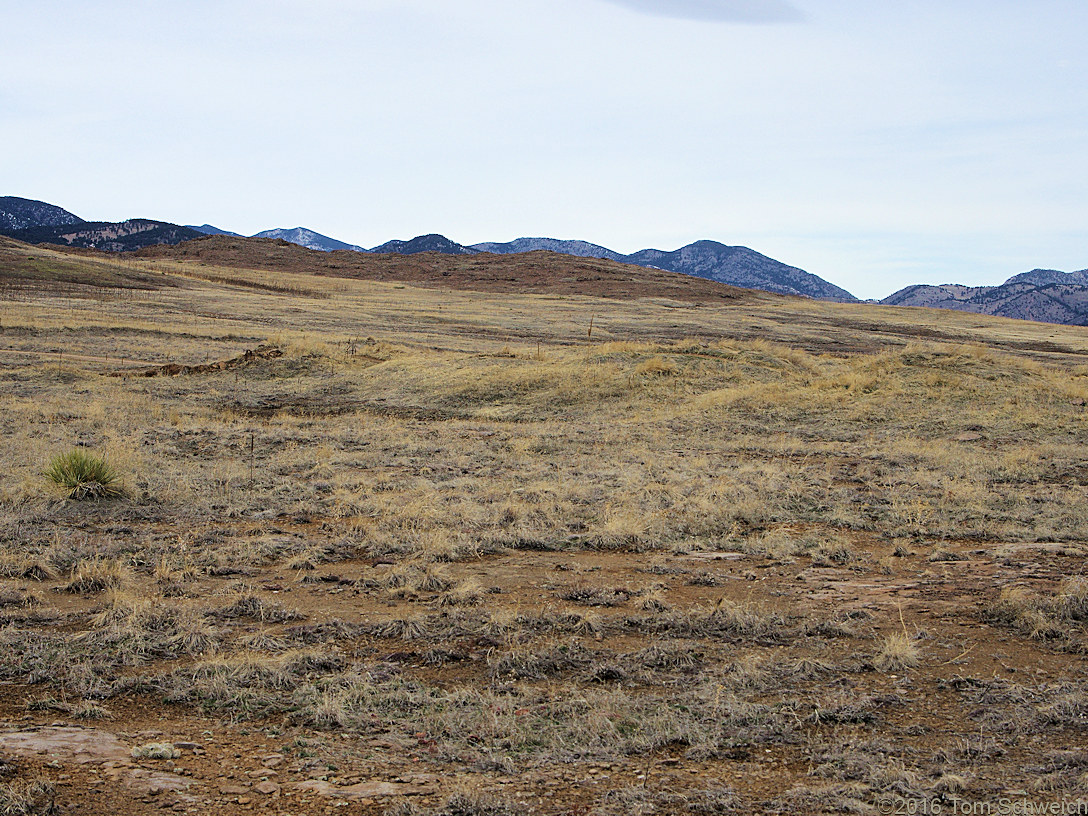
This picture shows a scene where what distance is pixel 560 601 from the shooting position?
23.6 feet

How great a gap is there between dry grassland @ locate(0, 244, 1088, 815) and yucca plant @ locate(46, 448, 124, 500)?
34 centimetres

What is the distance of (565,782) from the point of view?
13.3 feet

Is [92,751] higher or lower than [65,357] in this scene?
lower

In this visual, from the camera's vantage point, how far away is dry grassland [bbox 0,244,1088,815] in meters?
4.20

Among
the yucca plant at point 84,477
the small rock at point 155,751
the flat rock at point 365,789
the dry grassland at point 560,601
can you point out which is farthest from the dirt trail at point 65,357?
the flat rock at point 365,789

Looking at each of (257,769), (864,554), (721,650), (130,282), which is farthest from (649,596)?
(130,282)

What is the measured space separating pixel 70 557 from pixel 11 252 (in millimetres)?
67448

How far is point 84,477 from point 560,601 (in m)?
7.08

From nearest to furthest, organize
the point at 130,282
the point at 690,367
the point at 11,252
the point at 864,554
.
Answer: the point at 864,554 → the point at 690,367 → the point at 130,282 → the point at 11,252

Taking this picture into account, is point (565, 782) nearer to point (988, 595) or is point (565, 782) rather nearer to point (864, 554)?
point (988, 595)

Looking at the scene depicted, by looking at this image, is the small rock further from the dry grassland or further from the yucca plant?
the yucca plant

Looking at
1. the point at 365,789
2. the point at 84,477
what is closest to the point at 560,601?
the point at 365,789

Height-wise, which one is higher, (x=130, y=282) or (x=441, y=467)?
(x=130, y=282)

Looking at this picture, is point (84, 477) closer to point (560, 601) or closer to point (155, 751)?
point (560, 601)
